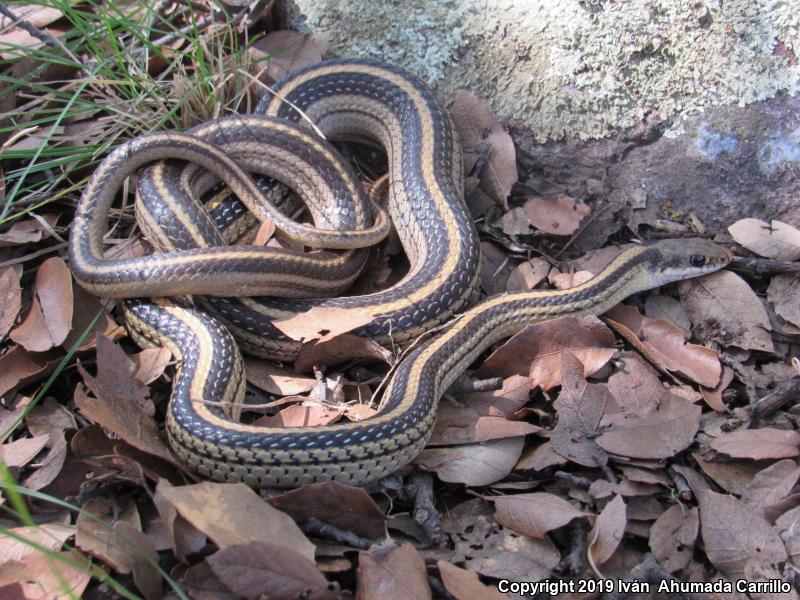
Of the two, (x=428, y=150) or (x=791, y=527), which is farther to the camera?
(x=428, y=150)

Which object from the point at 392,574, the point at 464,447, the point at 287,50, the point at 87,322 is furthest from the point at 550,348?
the point at 287,50

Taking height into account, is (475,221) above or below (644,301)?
above

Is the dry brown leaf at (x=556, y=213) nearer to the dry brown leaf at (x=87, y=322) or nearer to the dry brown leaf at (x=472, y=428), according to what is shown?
the dry brown leaf at (x=472, y=428)

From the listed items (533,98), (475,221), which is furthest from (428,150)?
(533,98)

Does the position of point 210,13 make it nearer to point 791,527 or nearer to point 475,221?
→ point 475,221

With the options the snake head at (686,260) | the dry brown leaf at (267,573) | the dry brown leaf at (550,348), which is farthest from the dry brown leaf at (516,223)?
the dry brown leaf at (267,573)

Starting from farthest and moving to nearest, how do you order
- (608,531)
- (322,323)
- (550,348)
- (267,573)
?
1. (550,348)
2. (322,323)
3. (608,531)
4. (267,573)

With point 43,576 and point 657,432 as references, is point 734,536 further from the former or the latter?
point 43,576
